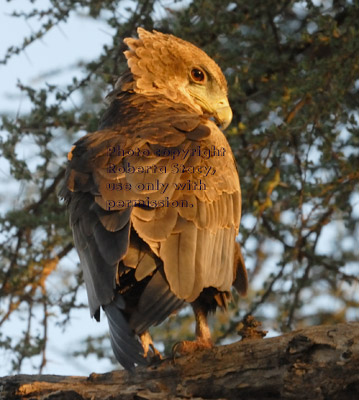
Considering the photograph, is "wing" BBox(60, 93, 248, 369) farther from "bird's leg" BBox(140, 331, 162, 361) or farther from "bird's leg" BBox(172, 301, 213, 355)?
"bird's leg" BBox(172, 301, 213, 355)

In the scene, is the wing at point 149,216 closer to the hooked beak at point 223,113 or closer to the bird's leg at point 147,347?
the bird's leg at point 147,347

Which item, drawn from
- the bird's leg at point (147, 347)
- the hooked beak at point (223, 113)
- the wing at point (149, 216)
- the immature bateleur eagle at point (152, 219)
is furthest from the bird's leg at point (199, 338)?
the hooked beak at point (223, 113)

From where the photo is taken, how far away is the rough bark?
11.3ft

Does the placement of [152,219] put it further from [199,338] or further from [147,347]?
[199,338]

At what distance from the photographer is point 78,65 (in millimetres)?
7273

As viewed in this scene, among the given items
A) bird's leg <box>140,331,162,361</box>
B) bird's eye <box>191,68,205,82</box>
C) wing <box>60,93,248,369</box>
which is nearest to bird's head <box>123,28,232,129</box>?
bird's eye <box>191,68,205,82</box>

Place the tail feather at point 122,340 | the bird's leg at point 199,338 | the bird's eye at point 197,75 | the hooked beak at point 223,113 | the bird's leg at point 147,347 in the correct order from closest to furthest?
the tail feather at point 122,340
the bird's leg at point 147,347
the bird's leg at point 199,338
the hooked beak at point 223,113
the bird's eye at point 197,75

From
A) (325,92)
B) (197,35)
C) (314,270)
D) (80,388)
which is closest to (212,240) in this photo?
(80,388)

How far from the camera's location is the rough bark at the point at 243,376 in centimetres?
345

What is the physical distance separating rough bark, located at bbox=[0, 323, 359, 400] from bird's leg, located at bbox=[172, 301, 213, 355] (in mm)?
56


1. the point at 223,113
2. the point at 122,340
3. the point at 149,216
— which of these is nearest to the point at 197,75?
the point at 223,113

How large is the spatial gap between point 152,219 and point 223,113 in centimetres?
214

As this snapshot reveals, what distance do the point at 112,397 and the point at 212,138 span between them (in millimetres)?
1746

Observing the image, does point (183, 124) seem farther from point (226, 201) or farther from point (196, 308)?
point (196, 308)
